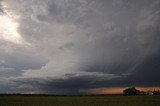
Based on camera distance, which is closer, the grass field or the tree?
the grass field

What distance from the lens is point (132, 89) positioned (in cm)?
18250

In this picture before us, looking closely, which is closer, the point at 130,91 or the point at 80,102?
the point at 80,102

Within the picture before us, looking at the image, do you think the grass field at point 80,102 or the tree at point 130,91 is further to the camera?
the tree at point 130,91
